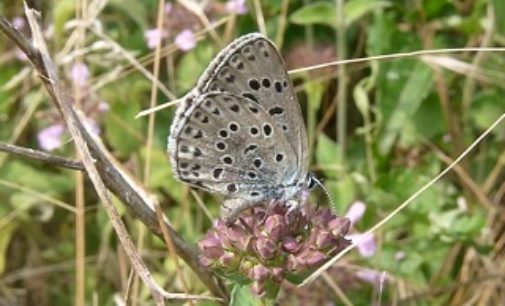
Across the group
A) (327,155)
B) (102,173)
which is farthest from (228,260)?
(327,155)

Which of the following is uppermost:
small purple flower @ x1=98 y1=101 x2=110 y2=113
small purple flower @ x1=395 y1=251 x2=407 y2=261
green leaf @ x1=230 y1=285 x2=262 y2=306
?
small purple flower @ x1=98 y1=101 x2=110 y2=113

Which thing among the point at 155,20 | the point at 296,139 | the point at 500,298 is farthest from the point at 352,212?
the point at 155,20

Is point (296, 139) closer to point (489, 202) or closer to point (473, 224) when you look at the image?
point (473, 224)

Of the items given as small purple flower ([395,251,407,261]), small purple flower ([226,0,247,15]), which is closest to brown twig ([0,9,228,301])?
small purple flower ([395,251,407,261])

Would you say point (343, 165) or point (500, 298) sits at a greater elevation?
point (343, 165)

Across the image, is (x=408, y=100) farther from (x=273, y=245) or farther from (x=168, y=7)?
(x=273, y=245)

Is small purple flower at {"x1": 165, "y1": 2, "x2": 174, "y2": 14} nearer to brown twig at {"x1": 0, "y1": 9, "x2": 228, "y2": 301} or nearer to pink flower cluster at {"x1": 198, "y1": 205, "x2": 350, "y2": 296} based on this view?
brown twig at {"x1": 0, "y1": 9, "x2": 228, "y2": 301}
